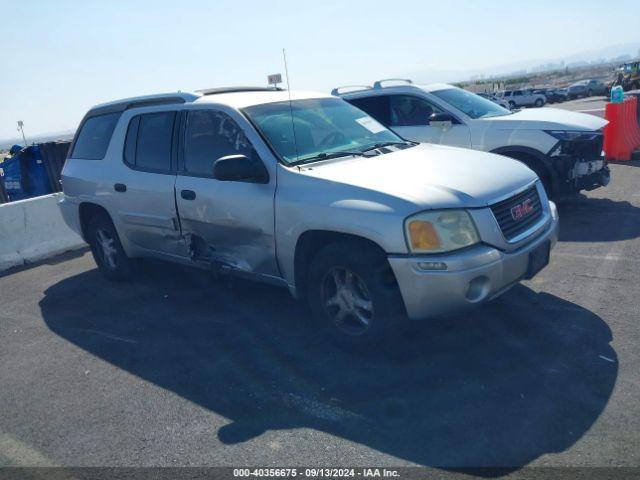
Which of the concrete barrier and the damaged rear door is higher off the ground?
the damaged rear door

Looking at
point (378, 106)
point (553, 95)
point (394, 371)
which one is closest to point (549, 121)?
point (378, 106)

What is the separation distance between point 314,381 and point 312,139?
200 centimetres

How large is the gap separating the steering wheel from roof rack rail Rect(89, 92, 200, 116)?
1299mm

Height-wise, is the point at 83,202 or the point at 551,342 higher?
the point at 83,202

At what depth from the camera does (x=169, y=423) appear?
3.57 meters

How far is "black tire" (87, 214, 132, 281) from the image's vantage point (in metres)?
6.27

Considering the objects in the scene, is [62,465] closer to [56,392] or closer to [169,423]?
[169,423]

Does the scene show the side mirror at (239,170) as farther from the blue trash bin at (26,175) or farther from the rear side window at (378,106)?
the blue trash bin at (26,175)

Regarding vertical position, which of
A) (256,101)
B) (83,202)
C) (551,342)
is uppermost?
(256,101)

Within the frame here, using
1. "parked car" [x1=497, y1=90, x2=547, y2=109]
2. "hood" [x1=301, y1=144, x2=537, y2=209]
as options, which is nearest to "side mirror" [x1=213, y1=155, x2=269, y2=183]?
"hood" [x1=301, y1=144, x2=537, y2=209]

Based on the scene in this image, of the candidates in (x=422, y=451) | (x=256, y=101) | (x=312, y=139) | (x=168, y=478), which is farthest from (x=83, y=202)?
(x=422, y=451)

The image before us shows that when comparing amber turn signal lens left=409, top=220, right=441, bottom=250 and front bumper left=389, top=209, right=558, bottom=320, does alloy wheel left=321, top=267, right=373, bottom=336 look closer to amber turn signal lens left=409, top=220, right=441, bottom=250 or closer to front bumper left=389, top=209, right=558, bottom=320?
front bumper left=389, top=209, right=558, bottom=320

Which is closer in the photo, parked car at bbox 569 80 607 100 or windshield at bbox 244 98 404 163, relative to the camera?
windshield at bbox 244 98 404 163

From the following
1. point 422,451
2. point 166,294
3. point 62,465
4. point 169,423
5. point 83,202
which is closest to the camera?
point 422,451
